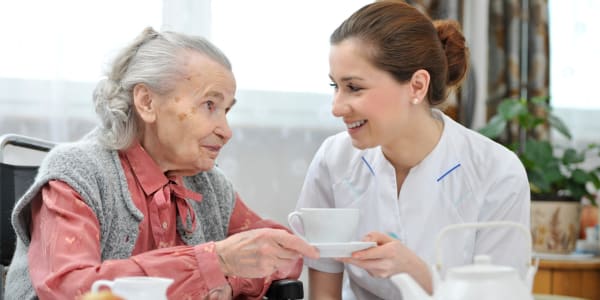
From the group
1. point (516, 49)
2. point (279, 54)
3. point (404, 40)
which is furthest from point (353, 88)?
point (516, 49)

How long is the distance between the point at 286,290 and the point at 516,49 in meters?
1.99

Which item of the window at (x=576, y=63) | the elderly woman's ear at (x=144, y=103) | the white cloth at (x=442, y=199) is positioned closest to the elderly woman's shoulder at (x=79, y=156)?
the elderly woman's ear at (x=144, y=103)

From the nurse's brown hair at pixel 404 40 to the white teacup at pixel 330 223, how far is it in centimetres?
45

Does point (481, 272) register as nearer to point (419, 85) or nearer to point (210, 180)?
point (419, 85)

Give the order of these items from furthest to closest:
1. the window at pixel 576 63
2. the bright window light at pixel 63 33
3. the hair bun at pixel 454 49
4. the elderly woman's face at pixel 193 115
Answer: the window at pixel 576 63
the bright window light at pixel 63 33
the hair bun at pixel 454 49
the elderly woman's face at pixel 193 115

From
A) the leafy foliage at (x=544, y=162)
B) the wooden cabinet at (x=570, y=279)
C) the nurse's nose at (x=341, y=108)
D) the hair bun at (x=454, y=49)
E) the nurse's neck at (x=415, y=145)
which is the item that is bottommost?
the wooden cabinet at (x=570, y=279)

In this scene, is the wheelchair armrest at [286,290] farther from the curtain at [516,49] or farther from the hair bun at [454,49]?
the curtain at [516,49]

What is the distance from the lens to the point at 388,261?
1.36 m

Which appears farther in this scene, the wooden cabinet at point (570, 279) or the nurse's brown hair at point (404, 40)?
the wooden cabinet at point (570, 279)

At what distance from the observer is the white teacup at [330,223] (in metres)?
1.35

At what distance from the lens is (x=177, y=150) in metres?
1.60

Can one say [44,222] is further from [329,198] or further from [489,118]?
[489,118]

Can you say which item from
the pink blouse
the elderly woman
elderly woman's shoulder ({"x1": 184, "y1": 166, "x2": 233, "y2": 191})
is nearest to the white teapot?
the elderly woman

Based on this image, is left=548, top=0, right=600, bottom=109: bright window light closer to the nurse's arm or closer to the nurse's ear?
the nurse's ear
